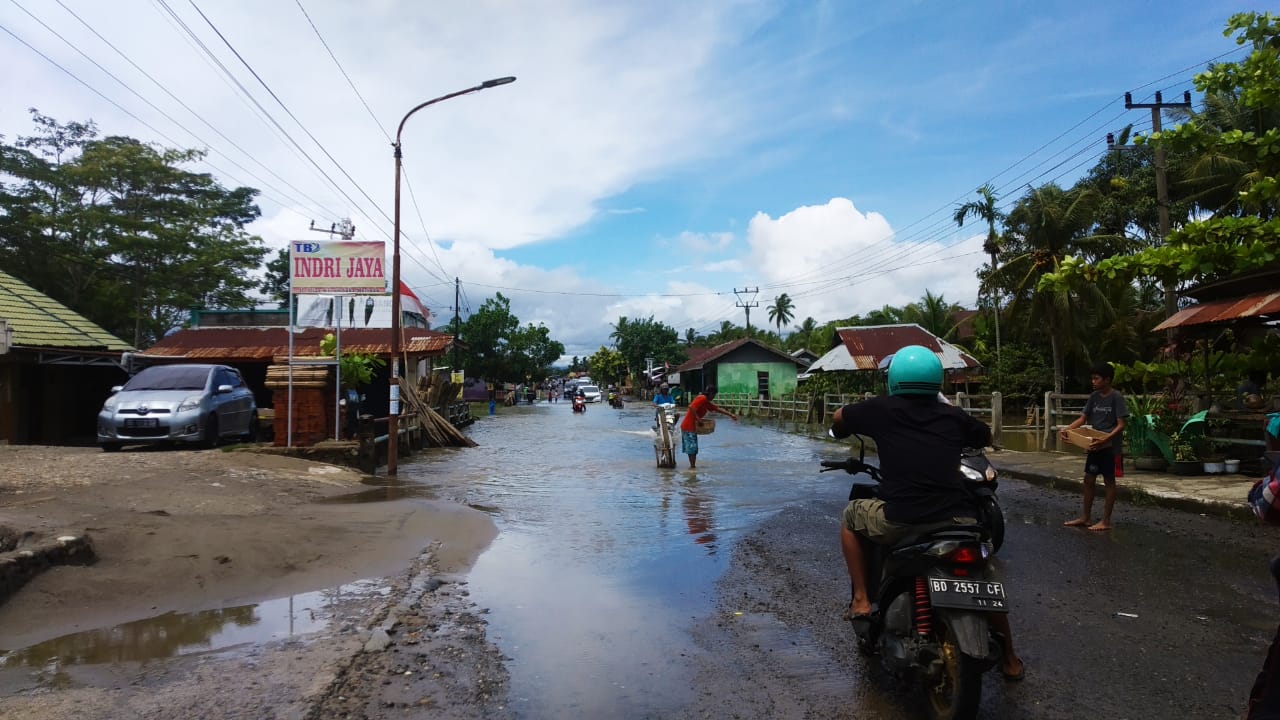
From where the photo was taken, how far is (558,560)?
7043mm

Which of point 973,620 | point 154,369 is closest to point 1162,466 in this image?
point 973,620

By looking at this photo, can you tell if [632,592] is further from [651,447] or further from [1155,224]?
[1155,224]

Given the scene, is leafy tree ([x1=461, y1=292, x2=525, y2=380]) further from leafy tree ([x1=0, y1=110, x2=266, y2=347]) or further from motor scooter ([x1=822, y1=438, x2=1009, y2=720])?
motor scooter ([x1=822, y1=438, x2=1009, y2=720])

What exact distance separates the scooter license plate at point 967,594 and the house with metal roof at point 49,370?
1762cm

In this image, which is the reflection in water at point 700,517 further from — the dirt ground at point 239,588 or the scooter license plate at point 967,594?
the scooter license plate at point 967,594

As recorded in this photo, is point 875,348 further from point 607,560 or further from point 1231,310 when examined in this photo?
point 607,560

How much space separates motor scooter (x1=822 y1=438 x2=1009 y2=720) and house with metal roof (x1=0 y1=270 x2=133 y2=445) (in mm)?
17347

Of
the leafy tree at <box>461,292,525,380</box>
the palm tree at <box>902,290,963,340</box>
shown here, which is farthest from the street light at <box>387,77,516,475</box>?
the leafy tree at <box>461,292,525,380</box>

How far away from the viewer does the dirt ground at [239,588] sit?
12.4 ft

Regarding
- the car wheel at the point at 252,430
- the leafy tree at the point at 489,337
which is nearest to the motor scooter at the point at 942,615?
the car wheel at the point at 252,430

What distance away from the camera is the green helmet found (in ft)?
13.1

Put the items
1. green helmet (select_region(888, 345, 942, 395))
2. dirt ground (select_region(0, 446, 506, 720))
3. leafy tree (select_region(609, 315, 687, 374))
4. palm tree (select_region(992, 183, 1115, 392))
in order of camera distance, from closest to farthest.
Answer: dirt ground (select_region(0, 446, 506, 720))
green helmet (select_region(888, 345, 942, 395))
palm tree (select_region(992, 183, 1115, 392))
leafy tree (select_region(609, 315, 687, 374))

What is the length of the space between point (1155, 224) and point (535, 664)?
36.5 meters

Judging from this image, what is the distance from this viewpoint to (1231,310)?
36.9ft
